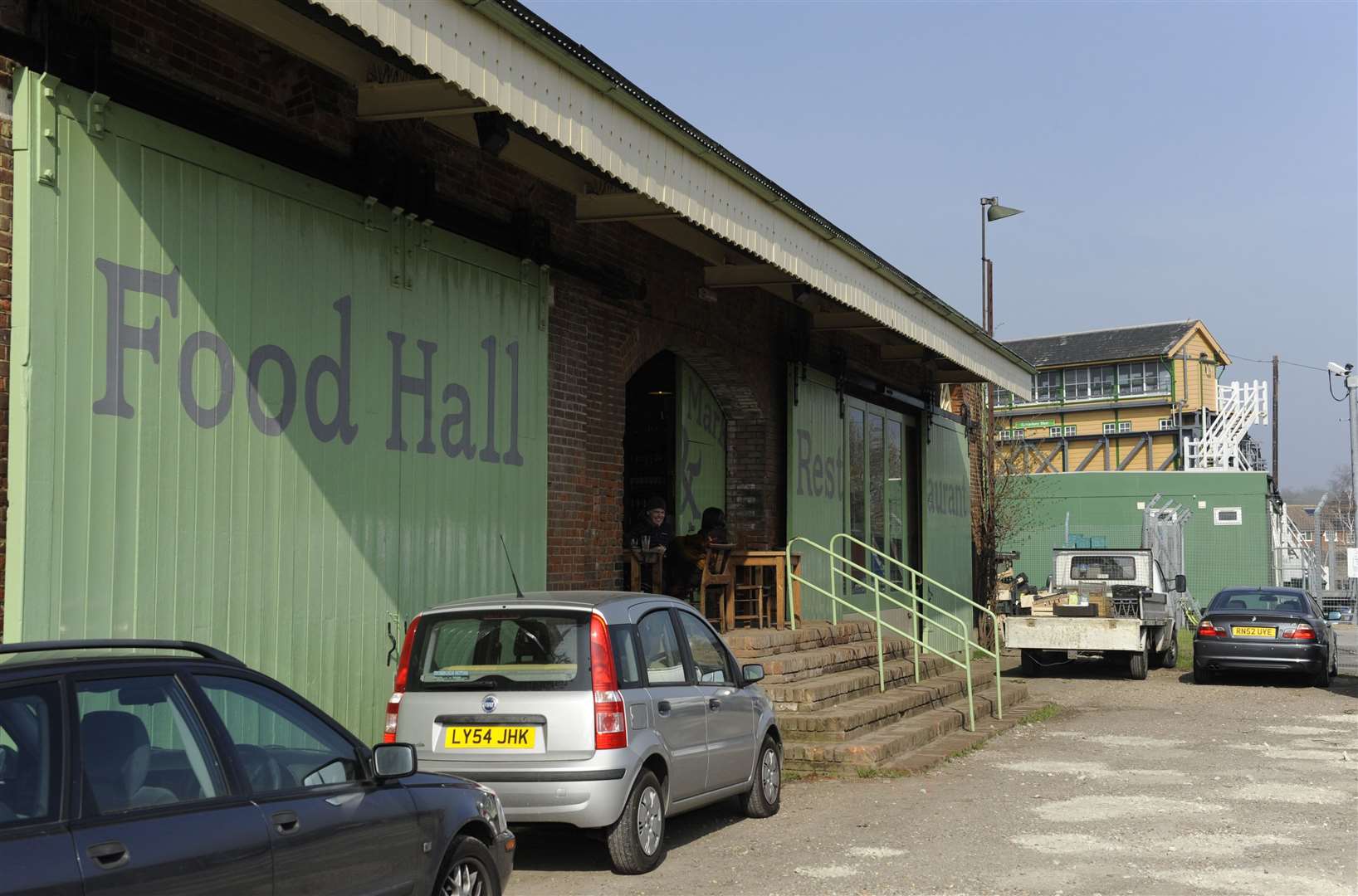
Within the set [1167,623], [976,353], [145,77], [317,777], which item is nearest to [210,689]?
[317,777]

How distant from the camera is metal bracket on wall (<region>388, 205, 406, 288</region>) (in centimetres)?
1004

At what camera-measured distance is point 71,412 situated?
23.9ft

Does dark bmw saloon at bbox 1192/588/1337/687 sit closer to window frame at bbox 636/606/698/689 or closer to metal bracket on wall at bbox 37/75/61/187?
window frame at bbox 636/606/698/689

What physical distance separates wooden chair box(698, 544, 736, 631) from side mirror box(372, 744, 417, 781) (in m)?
9.04

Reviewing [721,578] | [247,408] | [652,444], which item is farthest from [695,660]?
[652,444]

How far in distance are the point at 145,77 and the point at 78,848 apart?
205 inches

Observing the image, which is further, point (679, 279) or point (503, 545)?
point (679, 279)

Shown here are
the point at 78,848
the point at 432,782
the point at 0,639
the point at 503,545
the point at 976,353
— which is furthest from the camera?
the point at 976,353

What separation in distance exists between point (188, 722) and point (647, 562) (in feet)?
31.7

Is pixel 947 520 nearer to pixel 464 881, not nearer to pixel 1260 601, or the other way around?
pixel 1260 601

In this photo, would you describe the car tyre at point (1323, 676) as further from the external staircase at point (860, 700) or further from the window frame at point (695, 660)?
the window frame at point (695, 660)

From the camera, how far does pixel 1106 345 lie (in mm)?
70062

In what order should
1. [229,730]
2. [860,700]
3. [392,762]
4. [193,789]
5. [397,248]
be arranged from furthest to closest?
[860,700]
[397,248]
[392,762]
[229,730]
[193,789]

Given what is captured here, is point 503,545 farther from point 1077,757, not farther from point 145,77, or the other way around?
point 1077,757
